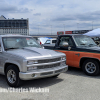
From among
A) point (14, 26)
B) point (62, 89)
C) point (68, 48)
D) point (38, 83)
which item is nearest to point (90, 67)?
point (68, 48)

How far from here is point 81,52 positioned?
6.93 m

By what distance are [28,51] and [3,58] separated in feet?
3.02

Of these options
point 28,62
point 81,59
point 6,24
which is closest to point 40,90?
point 28,62

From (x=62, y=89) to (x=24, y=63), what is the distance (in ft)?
4.92

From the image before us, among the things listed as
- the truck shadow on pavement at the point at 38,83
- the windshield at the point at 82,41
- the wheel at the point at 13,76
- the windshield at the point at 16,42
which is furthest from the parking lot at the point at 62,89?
the windshield at the point at 82,41

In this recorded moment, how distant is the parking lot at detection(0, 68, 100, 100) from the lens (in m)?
4.30

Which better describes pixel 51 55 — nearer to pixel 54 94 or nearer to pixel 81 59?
pixel 54 94

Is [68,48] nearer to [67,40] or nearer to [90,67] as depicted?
[67,40]

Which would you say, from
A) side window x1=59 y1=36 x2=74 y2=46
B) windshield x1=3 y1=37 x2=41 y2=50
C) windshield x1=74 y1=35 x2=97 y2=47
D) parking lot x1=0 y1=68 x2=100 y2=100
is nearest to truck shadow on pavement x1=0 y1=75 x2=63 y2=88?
parking lot x1=0 y1=68 x2=100 y2=100

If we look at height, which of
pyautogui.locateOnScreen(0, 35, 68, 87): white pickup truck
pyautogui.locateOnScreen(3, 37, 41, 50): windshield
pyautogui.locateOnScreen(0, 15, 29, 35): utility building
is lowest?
pyautogui.locateOnScreen(0, 35, 68, 87): white pickup truck

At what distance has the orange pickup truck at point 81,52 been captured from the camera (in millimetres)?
6555

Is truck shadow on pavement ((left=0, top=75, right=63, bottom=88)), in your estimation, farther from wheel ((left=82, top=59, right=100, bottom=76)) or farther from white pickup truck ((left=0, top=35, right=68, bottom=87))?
wheel ((left=82, top=59, right=100, bottom=76))

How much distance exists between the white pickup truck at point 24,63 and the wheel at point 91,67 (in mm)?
1512

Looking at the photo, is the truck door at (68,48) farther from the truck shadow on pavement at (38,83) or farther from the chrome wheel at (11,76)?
the chrome wheel at (11,76)
